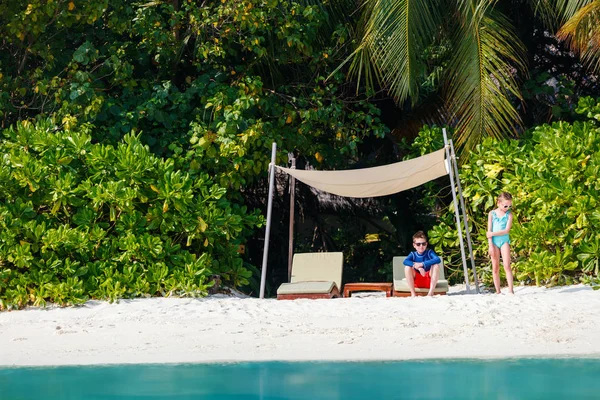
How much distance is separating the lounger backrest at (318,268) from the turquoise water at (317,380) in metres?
3.20

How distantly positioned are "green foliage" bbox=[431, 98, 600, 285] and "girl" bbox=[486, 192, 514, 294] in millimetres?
742

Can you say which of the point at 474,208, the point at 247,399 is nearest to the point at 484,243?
the point at 474,208

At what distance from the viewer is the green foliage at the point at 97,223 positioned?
9844mm

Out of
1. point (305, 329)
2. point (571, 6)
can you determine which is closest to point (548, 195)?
point (571, 6)

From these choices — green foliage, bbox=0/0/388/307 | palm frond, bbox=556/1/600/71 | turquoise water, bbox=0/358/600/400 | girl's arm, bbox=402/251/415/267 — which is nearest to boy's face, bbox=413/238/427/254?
girl's arm, bbox=402/251/415/267

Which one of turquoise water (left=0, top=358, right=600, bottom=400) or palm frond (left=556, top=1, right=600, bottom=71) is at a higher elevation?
palm frond (left=556, top=1, right=600, bottom=71)

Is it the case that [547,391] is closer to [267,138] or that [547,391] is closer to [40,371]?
[40,371]

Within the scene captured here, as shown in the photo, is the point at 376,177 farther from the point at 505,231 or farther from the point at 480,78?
the point at 480,78

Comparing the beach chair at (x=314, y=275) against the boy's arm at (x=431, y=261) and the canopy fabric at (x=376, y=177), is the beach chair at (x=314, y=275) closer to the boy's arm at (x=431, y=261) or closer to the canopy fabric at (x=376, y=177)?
the canopy fabric at (x=376, y=177)

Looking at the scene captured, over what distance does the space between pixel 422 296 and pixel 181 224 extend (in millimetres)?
2594

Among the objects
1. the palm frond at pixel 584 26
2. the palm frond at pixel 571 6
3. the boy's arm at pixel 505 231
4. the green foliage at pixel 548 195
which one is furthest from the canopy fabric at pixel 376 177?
the palm frond at pixel 571 6

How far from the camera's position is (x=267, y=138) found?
1134 cm

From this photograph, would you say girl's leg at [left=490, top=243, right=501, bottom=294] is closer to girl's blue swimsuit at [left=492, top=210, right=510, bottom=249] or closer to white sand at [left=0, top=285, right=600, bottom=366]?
girl's blue swimsuit at [left=492, top=210, right=510, bottom=249]

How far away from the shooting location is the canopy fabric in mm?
10242
